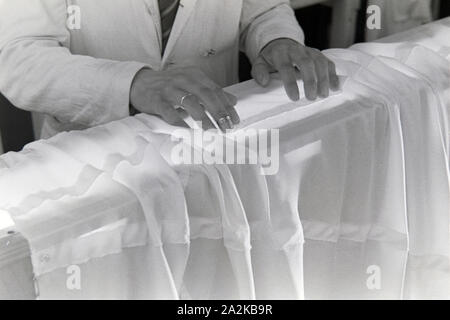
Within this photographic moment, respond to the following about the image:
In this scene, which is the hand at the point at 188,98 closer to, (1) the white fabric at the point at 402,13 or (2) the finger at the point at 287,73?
(2) the finger at the point at 287,73

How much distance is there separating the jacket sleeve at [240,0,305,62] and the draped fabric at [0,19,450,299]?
11cm

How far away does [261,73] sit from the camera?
1.11 meters

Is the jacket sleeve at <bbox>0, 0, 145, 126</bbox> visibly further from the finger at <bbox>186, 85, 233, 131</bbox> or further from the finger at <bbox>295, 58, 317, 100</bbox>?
the finger at <bbox>295, 58, 317, 100</bbox>

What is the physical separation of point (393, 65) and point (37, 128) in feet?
3.04

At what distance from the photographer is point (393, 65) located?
112cm

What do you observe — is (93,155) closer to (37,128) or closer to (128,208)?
(128,208)

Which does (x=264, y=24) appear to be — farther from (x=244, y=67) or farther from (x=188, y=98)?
(x=244, y=67)

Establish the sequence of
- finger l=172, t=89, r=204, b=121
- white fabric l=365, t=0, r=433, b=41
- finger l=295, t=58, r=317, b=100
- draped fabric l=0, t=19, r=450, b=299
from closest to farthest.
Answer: draped fabric l=0, t=19, r=450, b=299
finger l=172, t=89, r=204, b=121
finger l=295, t=58, r=317, b=100
white fabric l=365, t=0, r=433, b=41

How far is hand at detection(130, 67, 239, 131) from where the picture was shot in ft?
3.10

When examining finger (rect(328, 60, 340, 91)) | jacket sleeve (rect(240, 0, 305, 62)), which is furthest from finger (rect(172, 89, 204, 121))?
jacket sleeve (rect(240, 0, 305, 62))

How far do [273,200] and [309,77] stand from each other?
0.76 ft

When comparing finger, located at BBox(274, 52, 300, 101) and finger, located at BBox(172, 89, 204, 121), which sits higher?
finger, located at BBox(172, 89, 204, 121)

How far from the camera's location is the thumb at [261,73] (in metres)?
1.10

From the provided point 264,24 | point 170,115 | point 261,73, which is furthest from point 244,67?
point 170,115
